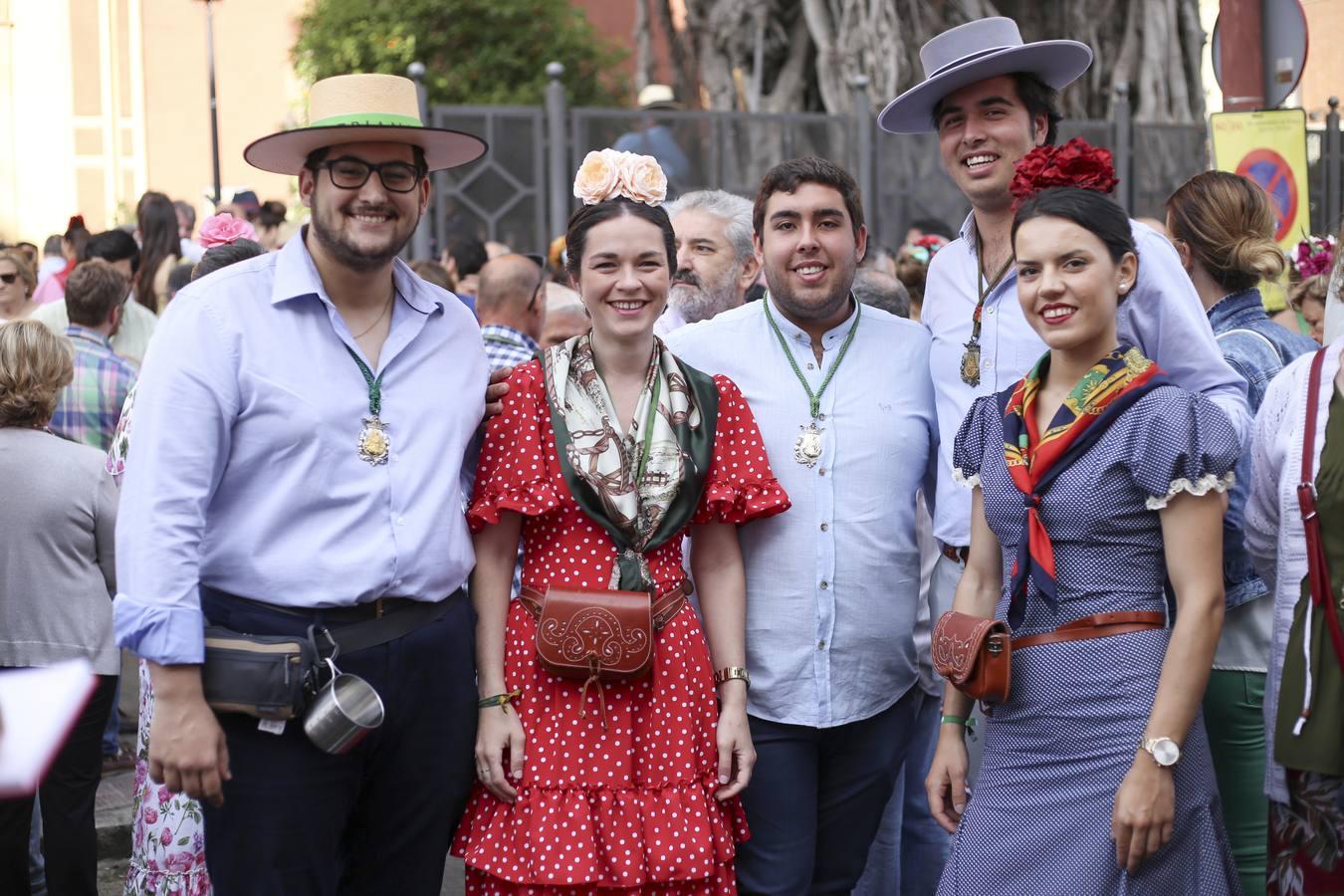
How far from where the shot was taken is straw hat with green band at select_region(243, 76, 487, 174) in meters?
A: 3.31

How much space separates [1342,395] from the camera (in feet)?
10.3

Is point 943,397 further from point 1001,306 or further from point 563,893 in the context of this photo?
point 563,893

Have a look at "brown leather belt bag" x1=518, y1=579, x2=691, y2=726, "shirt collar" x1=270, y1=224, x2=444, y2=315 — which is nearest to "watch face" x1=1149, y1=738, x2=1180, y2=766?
"brown leather belt bag" x1=518, y1=579, x2=691, y2=726

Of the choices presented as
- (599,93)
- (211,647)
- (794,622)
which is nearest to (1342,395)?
(794,622)

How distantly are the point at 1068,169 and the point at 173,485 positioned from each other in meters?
1.93

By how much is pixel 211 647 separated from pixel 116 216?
26.4 meters

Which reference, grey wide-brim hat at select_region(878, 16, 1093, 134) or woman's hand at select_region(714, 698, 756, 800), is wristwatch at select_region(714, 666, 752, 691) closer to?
woman's hand at select_region(714, 698, 756, 800)

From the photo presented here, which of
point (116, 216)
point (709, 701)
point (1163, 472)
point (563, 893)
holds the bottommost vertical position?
point (563, 893)

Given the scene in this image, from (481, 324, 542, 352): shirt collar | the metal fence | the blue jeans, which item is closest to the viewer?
the blue jeans

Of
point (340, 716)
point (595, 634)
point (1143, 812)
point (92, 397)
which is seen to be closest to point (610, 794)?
point (595, 634)

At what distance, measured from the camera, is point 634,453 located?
3428 mm

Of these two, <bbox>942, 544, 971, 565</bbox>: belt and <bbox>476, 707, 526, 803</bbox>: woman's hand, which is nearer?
<bbox>476, 707, 526, 803</bbox>: woman's hand

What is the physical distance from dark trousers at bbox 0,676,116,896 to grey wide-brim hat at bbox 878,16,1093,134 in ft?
10.2

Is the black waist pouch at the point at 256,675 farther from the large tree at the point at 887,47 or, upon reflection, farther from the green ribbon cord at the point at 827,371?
the large tree at the point at 887,47
